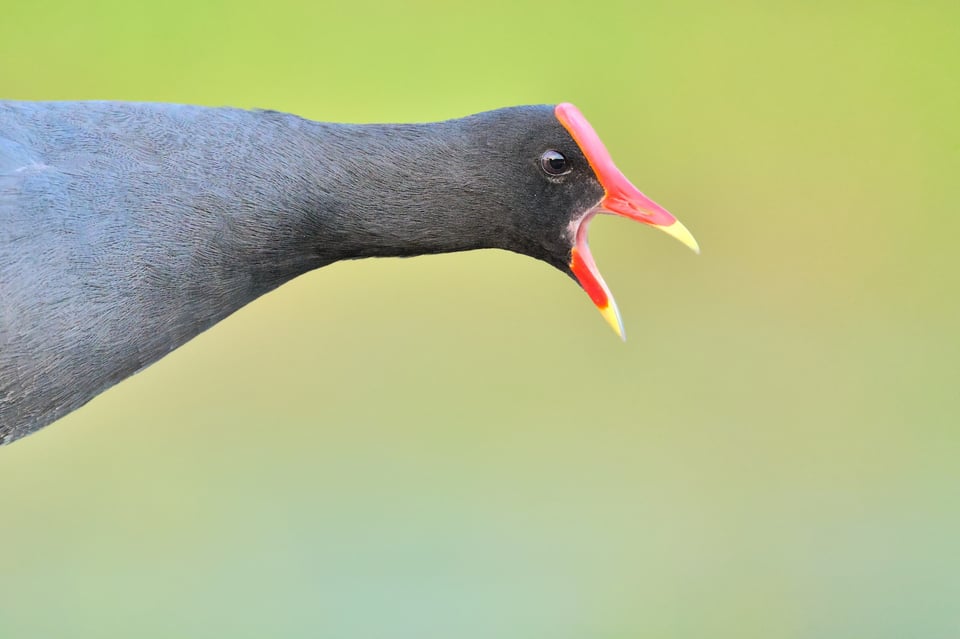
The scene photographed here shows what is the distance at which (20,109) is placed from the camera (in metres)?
1.02

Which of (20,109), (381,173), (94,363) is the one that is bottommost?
(94,363)

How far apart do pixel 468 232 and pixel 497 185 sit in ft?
0.18

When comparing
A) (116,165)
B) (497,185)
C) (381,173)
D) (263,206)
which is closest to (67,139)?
(116,165)

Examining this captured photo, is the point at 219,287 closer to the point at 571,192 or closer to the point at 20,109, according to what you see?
the point at 20,109

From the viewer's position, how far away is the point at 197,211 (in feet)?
3.31

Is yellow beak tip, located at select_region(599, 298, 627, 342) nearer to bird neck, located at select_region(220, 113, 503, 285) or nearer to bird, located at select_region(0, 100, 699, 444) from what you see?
bird, located at select_region(0, 100, 699, 444)

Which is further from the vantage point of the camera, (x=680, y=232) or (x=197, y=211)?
(x=680, y=232)

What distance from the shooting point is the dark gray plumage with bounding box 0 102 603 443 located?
3.16 feet

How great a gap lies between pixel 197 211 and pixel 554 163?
0.35 m

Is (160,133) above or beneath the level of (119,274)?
above

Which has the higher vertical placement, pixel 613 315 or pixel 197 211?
pixel 197 211

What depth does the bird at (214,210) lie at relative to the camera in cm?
96

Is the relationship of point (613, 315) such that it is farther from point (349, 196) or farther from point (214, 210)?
point (214, 210)

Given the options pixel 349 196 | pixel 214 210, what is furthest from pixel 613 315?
pixel 214 210
